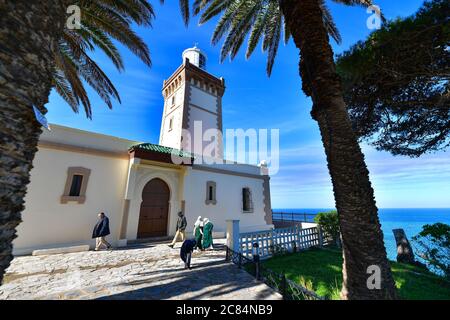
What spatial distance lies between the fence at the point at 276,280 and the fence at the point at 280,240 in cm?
116

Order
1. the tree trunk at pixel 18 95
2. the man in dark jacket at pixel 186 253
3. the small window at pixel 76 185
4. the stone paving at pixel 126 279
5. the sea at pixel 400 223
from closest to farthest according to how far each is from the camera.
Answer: the tree trunk at pixel 18 95 < the stone paving at pixel 126 279 < the man in dark jacket at pixel 186 253 < the small window at pixel 76 185 < the sea at pixel 400 223

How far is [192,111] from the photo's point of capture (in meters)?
15.7

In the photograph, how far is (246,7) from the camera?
7.61m

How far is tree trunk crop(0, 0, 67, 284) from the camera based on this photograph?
1.59 m

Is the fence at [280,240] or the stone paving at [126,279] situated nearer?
the stone paving at [126,279]

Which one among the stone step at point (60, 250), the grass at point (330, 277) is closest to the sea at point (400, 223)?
the grass at point (330, 277)

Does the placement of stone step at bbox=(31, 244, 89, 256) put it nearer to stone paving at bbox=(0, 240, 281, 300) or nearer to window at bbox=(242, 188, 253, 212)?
stone paving at bbox=(0, 240, 281, 300)

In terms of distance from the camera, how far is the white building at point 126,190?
24.6 feet

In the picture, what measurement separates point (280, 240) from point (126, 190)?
24.7 feet

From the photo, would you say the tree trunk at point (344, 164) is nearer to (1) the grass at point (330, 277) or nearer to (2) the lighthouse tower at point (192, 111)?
(1) the grass at point (330, 277)

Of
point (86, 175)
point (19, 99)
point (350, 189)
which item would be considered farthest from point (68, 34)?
point (350, 189)

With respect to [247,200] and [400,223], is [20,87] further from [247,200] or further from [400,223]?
[400,223]

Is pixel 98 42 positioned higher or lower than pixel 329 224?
higher

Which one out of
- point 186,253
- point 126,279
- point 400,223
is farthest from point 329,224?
point 400,223
